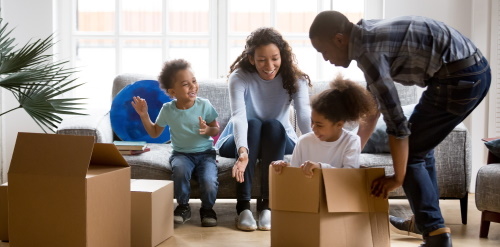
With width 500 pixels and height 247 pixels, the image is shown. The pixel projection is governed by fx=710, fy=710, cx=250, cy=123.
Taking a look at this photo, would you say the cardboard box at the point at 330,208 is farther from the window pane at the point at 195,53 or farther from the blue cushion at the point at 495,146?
the window pane at the point at 195,53

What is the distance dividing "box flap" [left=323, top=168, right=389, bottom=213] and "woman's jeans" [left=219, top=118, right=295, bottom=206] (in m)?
0.74

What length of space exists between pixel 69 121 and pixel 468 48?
6.49 ft

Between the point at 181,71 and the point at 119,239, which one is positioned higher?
the point at 181,71

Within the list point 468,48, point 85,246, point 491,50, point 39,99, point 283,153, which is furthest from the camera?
point 491,50

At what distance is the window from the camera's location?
4.60 meters

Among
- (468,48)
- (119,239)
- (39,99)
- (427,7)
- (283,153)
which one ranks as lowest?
(119,239)

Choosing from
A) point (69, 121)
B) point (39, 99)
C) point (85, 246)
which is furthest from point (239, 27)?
point (85, 246)

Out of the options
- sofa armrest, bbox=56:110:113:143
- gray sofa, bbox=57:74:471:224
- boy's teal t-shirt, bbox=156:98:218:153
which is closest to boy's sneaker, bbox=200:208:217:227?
gray sofa, bbox=57:74:471:224

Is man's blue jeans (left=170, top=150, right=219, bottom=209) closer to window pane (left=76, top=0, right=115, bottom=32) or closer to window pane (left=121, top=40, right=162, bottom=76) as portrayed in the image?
window pane (left=121, top=40, right=162, bottom=76)

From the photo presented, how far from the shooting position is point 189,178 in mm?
3320

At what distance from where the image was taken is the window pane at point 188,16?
4.62 metres

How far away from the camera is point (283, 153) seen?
10.9ft

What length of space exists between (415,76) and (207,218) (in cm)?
131

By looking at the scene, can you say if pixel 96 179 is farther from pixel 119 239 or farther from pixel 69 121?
pixel 69 121
